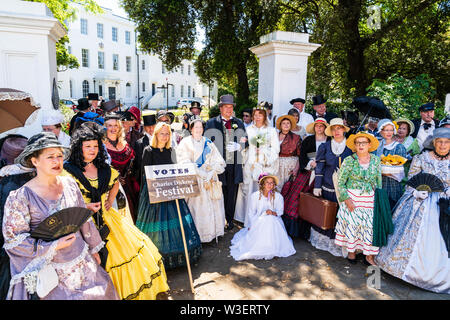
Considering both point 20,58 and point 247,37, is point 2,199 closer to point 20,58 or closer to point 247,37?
point 20,58

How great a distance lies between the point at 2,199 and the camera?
2266 mm

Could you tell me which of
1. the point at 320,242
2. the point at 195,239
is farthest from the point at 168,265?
the point at 320,242

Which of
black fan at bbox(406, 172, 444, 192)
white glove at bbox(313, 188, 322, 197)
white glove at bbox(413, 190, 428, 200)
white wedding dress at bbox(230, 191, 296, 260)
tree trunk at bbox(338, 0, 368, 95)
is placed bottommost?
white wedding dress at bbox(230, 191, 296, 260)

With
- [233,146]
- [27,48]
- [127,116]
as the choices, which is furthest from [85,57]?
[233,146]

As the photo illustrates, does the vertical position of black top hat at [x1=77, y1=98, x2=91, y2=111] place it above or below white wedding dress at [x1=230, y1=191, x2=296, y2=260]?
above

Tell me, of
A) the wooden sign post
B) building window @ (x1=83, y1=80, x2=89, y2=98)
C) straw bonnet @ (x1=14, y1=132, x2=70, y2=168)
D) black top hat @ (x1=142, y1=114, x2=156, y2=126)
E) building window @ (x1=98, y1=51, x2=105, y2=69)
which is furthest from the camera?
building window @ (x1=98, y1=51, x2=105, y2=69)

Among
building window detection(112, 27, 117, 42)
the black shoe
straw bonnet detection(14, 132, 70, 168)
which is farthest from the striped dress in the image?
building window detection(112, 27, 117, 42)

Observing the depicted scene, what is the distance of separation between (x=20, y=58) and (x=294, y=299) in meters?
4.88

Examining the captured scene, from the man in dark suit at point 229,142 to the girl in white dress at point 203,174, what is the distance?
473 mm

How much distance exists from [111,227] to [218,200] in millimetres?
1990

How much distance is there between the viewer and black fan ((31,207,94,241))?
205 cm

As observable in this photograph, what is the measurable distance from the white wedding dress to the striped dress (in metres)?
0.91

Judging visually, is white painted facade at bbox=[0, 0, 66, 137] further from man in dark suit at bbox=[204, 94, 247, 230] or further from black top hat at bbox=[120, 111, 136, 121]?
man in dark suit at bbox=[204, 94, 247, 230]

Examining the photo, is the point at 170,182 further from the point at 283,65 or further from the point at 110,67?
the point at 110,67
